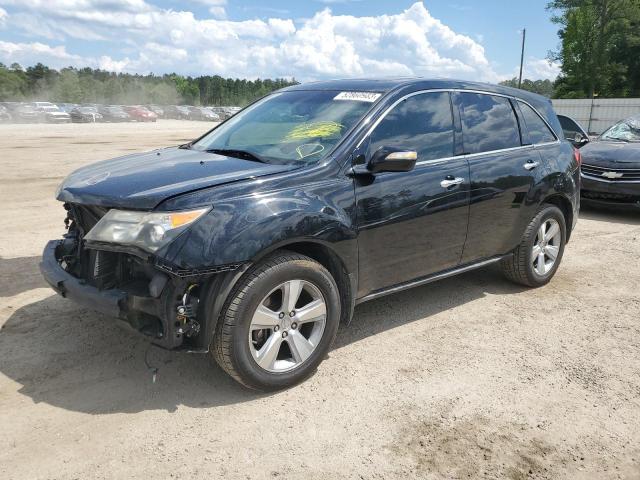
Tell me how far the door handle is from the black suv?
0.03 m

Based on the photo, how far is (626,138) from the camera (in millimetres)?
9719

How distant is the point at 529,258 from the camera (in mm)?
5160

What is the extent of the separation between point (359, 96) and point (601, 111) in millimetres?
27681

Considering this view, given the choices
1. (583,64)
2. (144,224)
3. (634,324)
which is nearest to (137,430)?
(144,224)

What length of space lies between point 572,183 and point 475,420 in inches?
123

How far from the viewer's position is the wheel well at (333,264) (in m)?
3.53

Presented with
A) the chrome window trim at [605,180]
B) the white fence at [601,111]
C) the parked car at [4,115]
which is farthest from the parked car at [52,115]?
the chrome window trim at [605,180]

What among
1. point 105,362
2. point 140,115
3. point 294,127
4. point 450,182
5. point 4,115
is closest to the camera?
point 105,362

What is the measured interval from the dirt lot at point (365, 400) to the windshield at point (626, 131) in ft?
18.6

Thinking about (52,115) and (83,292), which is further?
(52,115)

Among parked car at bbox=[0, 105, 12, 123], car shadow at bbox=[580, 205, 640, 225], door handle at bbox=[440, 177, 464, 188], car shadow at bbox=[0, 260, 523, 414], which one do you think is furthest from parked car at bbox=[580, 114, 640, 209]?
parked car at bbox=[0, 105, 12, 123]

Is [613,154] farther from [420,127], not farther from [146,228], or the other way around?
[146,228]

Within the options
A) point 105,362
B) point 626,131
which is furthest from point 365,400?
point 626,131

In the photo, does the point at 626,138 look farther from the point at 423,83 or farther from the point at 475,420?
the point at 475,420
